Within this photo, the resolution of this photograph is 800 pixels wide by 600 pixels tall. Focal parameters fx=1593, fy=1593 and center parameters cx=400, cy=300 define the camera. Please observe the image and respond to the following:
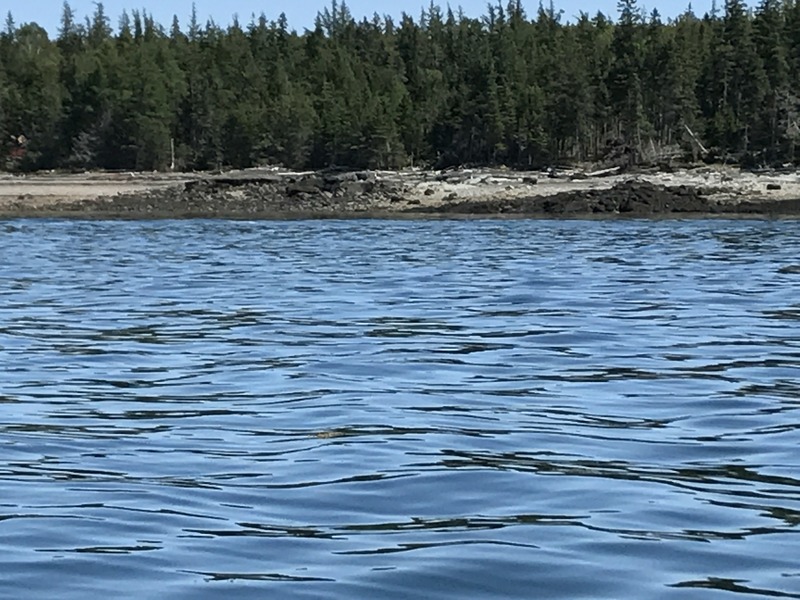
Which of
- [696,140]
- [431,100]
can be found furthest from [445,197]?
[431,100]

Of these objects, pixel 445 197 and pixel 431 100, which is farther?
pixel 431 100

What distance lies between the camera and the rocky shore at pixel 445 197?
58.8m

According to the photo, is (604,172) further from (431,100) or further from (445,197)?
(431,100)

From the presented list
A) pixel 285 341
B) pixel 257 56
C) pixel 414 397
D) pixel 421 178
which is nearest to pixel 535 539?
pixel 414 397

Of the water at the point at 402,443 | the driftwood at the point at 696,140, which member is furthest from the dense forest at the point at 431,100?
the water at the point at 402,443

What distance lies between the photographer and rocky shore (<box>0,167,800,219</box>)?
58844mm

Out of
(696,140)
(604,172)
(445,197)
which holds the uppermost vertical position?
(696,140)

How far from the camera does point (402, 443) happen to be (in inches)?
414

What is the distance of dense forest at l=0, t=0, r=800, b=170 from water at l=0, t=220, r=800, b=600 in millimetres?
64533

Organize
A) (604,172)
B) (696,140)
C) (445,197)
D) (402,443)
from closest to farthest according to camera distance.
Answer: (402,443) → (445,197) → (604,172) → (696,140)

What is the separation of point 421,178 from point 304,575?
71244 mm

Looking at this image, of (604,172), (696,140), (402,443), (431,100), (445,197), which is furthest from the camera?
(431,100)

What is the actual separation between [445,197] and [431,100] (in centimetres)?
4689

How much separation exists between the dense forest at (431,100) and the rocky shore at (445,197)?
15.3 m
